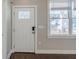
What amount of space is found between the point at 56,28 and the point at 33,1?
1711 mm

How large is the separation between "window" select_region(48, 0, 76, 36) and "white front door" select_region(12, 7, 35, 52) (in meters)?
0.88

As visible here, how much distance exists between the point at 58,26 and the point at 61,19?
37cm

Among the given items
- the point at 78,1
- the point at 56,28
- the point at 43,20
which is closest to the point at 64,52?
the point at 56,28

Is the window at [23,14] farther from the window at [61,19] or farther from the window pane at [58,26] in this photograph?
the window pane at [58,26]

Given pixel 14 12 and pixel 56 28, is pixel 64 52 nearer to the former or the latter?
pixel 56 28

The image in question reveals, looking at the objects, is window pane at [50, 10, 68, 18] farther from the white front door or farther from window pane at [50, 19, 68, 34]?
the white front door

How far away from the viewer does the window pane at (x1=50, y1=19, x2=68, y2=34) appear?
320 inches

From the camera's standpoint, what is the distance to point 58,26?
8.18 m

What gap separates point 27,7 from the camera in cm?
810

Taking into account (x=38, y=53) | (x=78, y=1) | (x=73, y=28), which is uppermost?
(x=78, y=1)

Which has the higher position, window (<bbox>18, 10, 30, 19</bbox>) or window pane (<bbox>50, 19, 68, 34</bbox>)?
window (<bbox>18, 10, 30, 19</bbox>)

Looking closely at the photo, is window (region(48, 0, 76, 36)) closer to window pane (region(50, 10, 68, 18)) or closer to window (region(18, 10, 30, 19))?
window pane (region(50, 10, 68, 18))

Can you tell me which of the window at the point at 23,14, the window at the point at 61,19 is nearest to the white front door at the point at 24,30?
the window at the point at 23,14

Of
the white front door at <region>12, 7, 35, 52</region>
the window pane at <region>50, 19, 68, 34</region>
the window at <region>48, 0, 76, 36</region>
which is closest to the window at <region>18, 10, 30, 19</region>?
the white front door at <region>12, 7, 35, 52</region>
